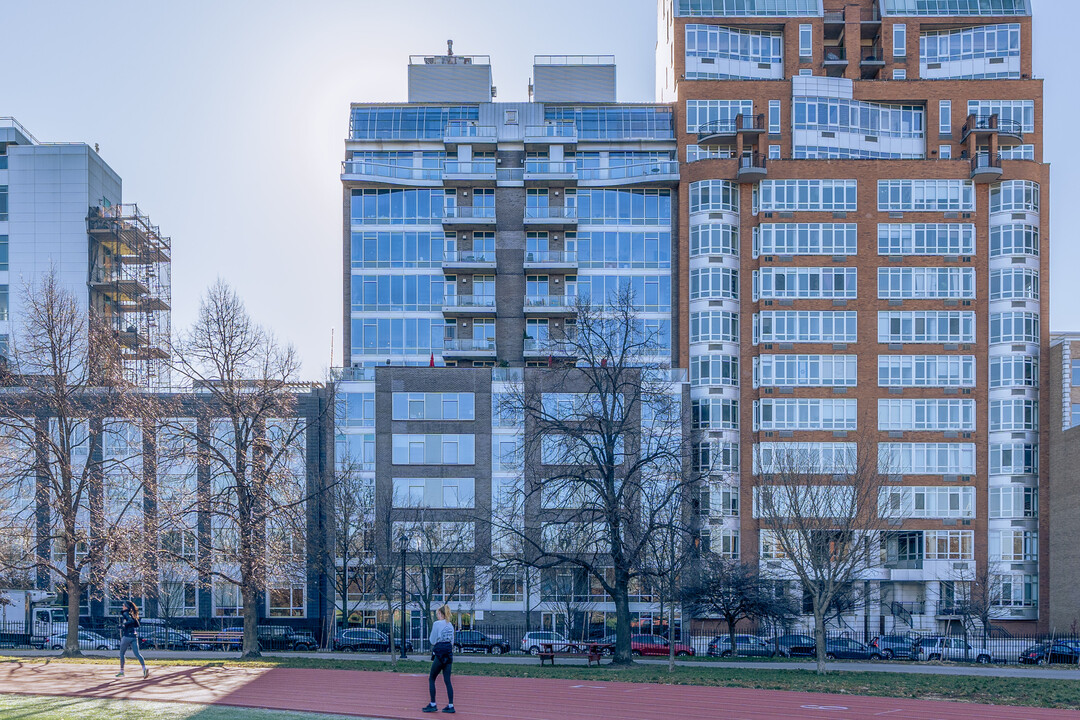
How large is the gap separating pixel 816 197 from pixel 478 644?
37404mm

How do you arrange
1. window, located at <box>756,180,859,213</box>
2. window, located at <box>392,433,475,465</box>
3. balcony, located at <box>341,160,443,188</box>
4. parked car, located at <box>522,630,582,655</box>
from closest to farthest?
parked car, located at <box>522,630,582,655</box> < window, located at <box>392,433,475,465</box> < window, located at <box>756,180,859,213</box> < balcony, located at <box>341,160,443,188</box>

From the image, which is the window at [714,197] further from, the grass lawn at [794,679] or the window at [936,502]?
the grass lawn at [794,679]

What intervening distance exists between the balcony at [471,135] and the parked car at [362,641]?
36463mm

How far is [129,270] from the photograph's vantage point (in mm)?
79750

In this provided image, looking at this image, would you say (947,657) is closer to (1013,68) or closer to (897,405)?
(897,405)

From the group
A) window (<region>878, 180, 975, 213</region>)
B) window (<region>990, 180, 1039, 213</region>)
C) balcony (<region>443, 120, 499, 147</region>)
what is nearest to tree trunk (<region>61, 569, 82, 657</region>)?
balcony (<region>443, 120, 499, 147</region>)

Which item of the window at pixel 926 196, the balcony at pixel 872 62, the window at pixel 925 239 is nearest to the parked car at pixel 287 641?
the window at pixel 925 239

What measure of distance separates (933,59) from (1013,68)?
5512 mm

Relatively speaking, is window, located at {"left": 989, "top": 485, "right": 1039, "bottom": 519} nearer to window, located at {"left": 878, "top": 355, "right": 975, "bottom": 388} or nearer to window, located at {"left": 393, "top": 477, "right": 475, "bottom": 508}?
window, located at {"left": 878, "top": 355, "right": 975, "bottom": 388}

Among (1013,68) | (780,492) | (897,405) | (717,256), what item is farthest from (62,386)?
(1013,68)

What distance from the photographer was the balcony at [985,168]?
66.1 metres

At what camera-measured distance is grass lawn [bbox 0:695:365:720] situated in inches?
715

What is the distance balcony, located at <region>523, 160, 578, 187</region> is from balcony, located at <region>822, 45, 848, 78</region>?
19908mm

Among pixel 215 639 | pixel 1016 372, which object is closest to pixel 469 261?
pixel 215 639
